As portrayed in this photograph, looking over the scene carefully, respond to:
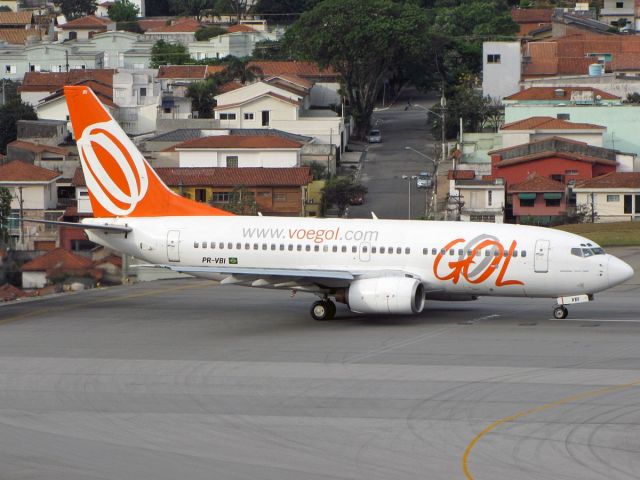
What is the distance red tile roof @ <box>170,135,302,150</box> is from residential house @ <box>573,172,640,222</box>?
975 inches

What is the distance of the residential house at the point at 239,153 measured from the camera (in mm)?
104875

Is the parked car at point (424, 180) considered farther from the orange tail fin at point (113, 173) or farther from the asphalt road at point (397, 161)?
the orange tail fin at point (113, 173)

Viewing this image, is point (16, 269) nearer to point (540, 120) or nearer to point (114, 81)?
point (540, 120)

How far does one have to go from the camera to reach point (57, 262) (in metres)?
64.5

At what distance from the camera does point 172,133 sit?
115 meters

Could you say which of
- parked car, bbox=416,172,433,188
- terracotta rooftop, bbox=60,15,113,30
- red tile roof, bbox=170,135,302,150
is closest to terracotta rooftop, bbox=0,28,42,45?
terracotta rooftop, bbox=60,15,113,30

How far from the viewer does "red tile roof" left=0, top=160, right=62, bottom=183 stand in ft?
316

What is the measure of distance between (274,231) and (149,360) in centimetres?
970

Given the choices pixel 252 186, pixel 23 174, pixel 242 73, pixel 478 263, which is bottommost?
pixel 252 186

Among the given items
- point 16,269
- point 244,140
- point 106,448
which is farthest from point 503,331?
point 244,140

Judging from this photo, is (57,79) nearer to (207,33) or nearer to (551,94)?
(207,33)

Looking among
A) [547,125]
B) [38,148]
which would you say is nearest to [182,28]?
[38,148]

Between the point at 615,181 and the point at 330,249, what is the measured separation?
48.1 metres

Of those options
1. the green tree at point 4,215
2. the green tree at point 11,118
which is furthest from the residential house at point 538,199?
the green tree at point 11,118
